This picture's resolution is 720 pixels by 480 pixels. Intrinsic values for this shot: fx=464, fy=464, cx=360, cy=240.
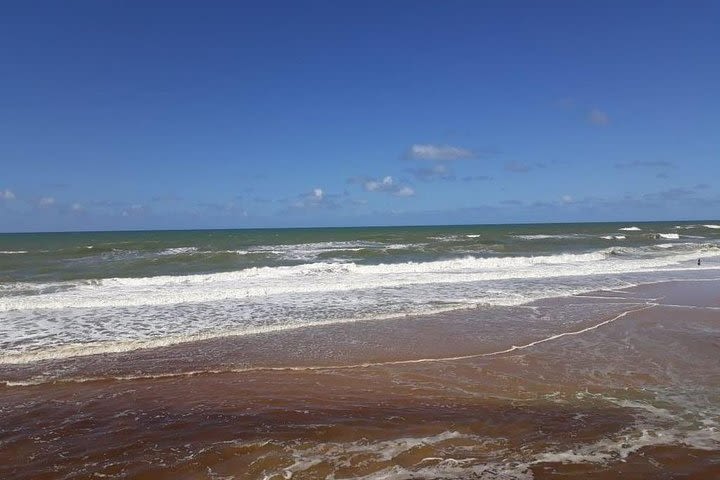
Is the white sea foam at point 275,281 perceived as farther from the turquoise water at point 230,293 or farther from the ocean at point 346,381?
the ocean at point 346,381

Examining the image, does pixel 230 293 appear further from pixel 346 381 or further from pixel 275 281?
pixel 346 381

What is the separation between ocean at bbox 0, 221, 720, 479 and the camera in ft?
15.3

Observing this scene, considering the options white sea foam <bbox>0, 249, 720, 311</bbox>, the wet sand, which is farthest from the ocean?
white sea foam <bbox>0, 249, 720, 311</bbox>

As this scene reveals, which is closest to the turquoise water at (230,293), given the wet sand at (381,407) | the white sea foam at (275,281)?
the white sea foam at (275,281)

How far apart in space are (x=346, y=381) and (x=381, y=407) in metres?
1.20

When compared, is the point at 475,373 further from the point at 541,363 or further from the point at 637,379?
the point at 637,379

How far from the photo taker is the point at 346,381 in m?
7.06

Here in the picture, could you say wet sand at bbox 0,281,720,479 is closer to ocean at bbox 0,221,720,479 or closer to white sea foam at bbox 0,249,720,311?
ocean at bbox 0,221,720,479

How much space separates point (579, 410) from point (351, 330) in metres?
5.50

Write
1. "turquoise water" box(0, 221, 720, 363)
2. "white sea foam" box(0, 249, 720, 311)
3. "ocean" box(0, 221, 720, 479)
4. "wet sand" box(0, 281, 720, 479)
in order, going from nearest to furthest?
"wet sand" box(0, 281, 720, 479) < "ocean" box(0, 221, 720, 479) < "turquoise water" box(0, 221, 720, 363) < "white sea foam" box(0, 249, 720, 311)

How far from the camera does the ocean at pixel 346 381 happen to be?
4.65 metres

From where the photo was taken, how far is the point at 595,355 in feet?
27.0

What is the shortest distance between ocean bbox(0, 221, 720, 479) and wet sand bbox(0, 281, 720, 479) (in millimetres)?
29

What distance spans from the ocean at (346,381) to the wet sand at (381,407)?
0.03 m
